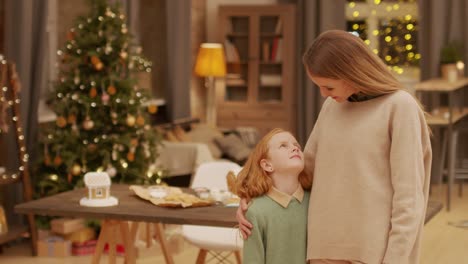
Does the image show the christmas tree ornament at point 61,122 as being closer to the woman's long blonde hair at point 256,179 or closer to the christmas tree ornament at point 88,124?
the christmas tree ornament at point 88,124

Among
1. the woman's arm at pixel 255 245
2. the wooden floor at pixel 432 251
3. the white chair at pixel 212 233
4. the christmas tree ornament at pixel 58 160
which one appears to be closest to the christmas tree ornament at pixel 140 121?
the christmas tree ornament at pixel 58 160

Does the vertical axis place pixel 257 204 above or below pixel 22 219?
above

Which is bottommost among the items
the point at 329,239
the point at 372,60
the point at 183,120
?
the point at 183,120

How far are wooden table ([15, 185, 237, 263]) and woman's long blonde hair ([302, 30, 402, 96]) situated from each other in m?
1.45

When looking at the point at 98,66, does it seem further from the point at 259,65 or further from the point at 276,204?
the point at 259,65

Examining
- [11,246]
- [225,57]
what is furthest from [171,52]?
[11,246]

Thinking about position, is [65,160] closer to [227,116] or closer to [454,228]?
[454,228]

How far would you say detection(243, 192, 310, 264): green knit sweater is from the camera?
2.46 meters

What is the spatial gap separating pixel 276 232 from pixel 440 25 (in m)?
7.03

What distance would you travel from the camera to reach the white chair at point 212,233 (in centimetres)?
446

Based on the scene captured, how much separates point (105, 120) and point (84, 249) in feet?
3.01

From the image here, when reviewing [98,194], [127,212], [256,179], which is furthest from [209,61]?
[256,179]

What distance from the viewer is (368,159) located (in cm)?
222

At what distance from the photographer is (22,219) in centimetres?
621
